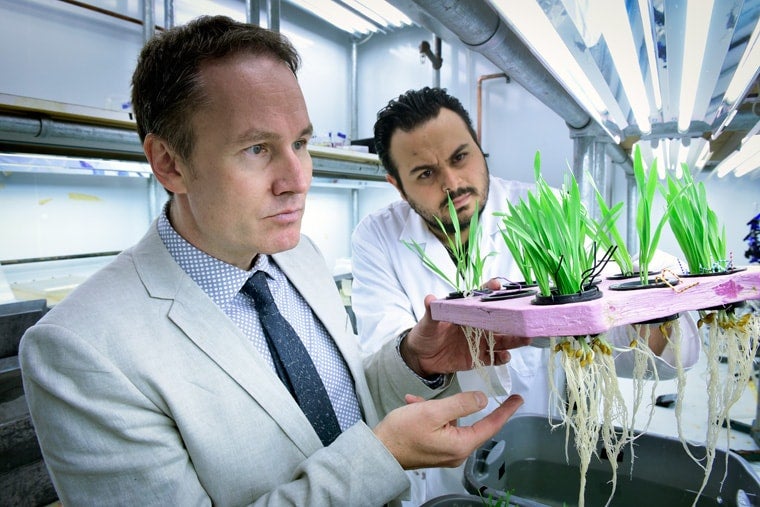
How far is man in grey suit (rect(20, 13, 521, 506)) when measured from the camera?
630 mm

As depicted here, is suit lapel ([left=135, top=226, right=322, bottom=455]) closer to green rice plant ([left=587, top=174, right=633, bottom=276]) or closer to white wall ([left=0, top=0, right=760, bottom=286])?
green rice plant ([left=587, top=174, right=633, bottom=276])

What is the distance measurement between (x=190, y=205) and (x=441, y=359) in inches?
23.5

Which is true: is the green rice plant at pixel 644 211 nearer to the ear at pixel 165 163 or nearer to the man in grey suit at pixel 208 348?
the man in grey suit at pixel 208 348

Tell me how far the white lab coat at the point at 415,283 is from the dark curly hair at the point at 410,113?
0.72 feet

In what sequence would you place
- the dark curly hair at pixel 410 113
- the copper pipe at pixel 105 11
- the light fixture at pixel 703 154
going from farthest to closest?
1. the copper pipe at pixel 105 11
2. the light fixture at pixel 703 154
3. the dark curly hair at pixel 410 113

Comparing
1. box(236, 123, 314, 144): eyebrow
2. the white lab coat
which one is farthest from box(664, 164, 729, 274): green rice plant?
box(236, 123, 314, 144): eyebrow

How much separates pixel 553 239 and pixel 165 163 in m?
0.68

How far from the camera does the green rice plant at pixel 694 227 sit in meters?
0.71

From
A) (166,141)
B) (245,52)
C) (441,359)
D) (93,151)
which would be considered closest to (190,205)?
(166,141)

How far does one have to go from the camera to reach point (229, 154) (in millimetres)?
738

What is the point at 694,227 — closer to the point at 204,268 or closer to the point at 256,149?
the point at 256,149

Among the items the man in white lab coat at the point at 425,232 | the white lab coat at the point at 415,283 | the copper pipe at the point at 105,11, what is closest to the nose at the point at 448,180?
the man in white lab coat at the point at 425,232

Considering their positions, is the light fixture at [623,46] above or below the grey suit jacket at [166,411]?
above

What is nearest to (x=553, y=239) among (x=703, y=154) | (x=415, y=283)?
(x=415, y=283)
